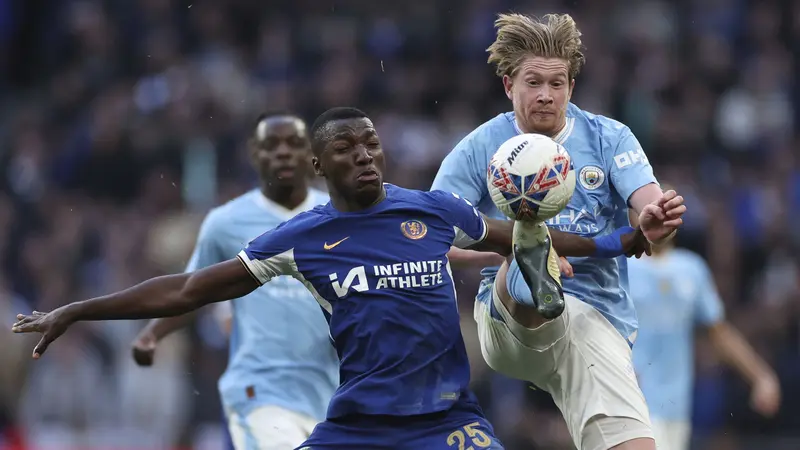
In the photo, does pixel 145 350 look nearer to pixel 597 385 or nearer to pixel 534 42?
pixel 597 385

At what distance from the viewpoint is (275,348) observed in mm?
8445

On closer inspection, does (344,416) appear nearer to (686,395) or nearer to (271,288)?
(271,288)

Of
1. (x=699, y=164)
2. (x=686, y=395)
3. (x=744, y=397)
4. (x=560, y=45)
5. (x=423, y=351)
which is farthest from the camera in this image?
(x=699, y=164)

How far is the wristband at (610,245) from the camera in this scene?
668 cm

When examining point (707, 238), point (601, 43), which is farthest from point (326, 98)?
point (707, 238)

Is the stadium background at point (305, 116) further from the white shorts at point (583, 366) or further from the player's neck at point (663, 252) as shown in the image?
the white shorts at point (583, 366)

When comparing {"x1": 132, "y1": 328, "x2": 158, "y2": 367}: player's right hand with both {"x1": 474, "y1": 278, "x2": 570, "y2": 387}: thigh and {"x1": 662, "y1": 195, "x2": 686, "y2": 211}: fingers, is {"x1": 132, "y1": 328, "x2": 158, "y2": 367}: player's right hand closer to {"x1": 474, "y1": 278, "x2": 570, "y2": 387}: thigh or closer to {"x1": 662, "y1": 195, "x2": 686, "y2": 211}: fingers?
{"x1": 474, "y1": 278, "x2": 570, "y2": 387}: thigh

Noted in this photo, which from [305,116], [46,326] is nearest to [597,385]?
[46,326]

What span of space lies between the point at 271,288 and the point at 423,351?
7.84 ft

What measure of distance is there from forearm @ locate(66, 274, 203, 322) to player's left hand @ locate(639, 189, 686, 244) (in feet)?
6.73

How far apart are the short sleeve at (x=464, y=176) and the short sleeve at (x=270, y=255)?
A: 935 millimetres

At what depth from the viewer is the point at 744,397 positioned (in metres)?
13.3

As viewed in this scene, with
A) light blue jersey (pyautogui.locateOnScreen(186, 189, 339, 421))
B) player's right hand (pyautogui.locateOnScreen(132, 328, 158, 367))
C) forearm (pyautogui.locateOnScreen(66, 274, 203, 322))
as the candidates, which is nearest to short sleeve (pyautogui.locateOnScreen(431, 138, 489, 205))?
forearm (pyautogui.locateOnScreen(66, 274, 203, 322))

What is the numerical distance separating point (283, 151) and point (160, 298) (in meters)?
2.57
